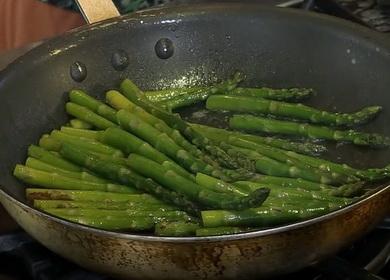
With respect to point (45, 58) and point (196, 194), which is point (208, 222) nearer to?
point (196, 194)

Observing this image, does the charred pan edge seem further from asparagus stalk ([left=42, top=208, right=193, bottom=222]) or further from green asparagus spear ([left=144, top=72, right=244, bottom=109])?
green asparagus spear ([left=144, top=72, right=244, bottom=109])

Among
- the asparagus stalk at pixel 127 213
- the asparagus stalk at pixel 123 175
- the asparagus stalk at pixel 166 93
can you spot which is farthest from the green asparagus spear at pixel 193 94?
the asparagus stalk at pixel 127 213

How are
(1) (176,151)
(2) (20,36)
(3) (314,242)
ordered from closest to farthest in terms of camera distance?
1. (3) (314,242)
2. (1) (176,151)
3. (2) (20,36)

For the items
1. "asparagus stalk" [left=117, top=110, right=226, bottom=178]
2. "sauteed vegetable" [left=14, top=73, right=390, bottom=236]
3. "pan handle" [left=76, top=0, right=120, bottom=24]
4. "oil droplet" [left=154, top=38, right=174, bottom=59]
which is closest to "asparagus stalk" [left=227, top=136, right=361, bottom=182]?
"sauteed vegetable" [left=14, top=73, right=390, bottom=236]

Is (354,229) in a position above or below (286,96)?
below

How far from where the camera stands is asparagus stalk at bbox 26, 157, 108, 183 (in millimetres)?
1132

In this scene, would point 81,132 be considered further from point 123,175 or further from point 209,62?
point 209,62

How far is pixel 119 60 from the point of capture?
1.39m

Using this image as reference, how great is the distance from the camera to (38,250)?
1067 mm

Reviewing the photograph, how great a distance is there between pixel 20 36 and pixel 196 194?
3.69 ft

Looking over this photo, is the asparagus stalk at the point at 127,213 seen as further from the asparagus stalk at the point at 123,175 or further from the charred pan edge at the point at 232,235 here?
the charred pan edge at the point at 232,235

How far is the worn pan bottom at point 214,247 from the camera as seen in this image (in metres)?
0.82

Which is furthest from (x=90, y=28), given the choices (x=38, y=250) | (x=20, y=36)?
(x=20, y=36)

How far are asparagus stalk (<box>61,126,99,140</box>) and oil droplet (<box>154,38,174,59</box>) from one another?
243 millimetres
